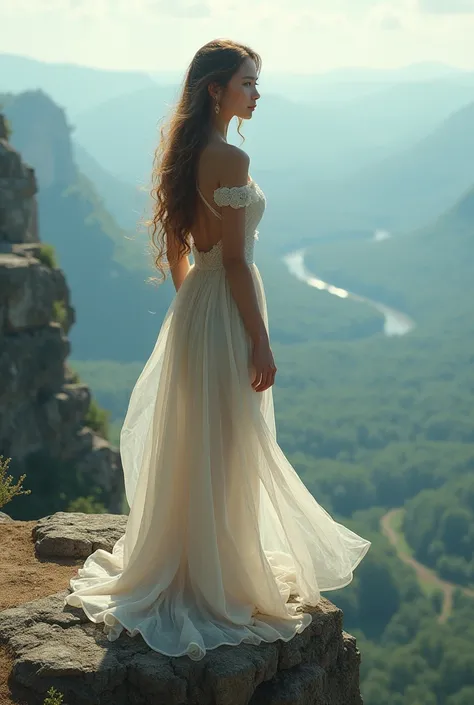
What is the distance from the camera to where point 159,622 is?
4012 millimetres

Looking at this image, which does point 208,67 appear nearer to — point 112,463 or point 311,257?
point 112,463

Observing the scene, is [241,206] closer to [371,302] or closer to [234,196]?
[234,196]

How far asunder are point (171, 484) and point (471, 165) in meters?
175

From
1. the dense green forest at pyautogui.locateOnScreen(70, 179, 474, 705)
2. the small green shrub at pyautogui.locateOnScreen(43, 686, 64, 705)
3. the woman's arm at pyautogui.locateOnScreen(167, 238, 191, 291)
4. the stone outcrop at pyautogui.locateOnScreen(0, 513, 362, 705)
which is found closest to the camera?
the small green shrub at pyautogui.locateOnScreen(43, 686, 64, 705)

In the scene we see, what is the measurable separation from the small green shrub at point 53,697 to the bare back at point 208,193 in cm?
199

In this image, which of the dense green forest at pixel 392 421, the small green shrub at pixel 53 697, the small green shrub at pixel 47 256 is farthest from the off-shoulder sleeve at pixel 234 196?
the dense green forest at pixel 392 421

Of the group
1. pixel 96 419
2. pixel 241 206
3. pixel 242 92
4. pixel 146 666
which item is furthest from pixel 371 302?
pixel 146 666

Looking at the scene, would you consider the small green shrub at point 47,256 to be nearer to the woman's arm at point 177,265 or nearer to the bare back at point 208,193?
the woman's arm at point 177,265

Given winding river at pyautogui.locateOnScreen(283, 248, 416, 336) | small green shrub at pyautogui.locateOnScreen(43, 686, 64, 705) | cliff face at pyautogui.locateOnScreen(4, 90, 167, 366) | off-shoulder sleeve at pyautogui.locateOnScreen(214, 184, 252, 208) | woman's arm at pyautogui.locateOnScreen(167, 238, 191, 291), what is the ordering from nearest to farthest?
1. small green shrub at pyautogui.locateOnScreen(43, 686, 64, 705)
2. off-shoulder sleeve at pyautogui.locateOnScreen(214, 184, 252, 208)
3. woman's arm at pyautogui.locateOnScreen(167, 238, 191, 291)
4. cliff face at pyautogui.locateOnScreen(4, 90, 167, 366)
5. winding river at pyautogui.locateOnScreen(283, 248, 416, 336)

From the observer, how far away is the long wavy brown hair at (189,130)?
4.10m

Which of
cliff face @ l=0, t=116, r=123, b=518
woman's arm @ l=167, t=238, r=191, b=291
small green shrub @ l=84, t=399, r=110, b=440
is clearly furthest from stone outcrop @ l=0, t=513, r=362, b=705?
small green shrub @ l=84, t=399, r=110, b=440

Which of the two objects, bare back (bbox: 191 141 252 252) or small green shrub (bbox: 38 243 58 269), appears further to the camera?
small green shrub (bbox: 38 243 58 269)

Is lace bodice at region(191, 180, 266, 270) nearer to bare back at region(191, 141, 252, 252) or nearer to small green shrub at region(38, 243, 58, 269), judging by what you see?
bare back at region(191, 141, 252, 252)

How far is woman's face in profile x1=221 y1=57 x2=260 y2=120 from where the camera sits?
4102 mm
